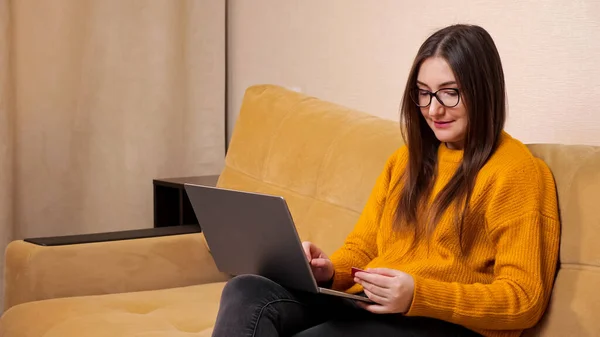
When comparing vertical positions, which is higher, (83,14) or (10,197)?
(83,14)

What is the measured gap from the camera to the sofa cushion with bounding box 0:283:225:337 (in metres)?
1.88

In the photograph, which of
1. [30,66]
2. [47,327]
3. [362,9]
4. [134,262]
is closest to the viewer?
[47,327]

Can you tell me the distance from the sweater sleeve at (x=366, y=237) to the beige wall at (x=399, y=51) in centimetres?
44

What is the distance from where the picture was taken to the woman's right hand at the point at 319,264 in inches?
66.8

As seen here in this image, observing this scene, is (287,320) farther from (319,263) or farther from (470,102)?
(470,102)

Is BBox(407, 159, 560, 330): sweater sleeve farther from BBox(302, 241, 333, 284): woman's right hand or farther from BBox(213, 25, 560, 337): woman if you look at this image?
BBox(302, 241, 333, 284): woman's right hand

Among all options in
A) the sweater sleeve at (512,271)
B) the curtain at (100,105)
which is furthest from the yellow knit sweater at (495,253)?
the curtain at (100,105)

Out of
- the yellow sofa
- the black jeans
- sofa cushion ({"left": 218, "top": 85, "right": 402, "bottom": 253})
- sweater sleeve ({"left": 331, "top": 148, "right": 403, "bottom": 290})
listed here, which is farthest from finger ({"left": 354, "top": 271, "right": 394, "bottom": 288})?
sofa cushion ({"left": 218, "top": 85, "right": 402, "bottom": 253})

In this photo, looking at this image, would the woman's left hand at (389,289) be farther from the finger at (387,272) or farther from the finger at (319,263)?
the finger at (319,263)

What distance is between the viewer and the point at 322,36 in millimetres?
2850

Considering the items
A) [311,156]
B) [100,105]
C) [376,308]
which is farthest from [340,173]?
[100,105]

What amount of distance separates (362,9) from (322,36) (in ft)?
0.80

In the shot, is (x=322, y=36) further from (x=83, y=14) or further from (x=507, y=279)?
(x=507, y=279)

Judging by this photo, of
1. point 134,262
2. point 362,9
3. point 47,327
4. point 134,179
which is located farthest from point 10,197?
point 362,9
